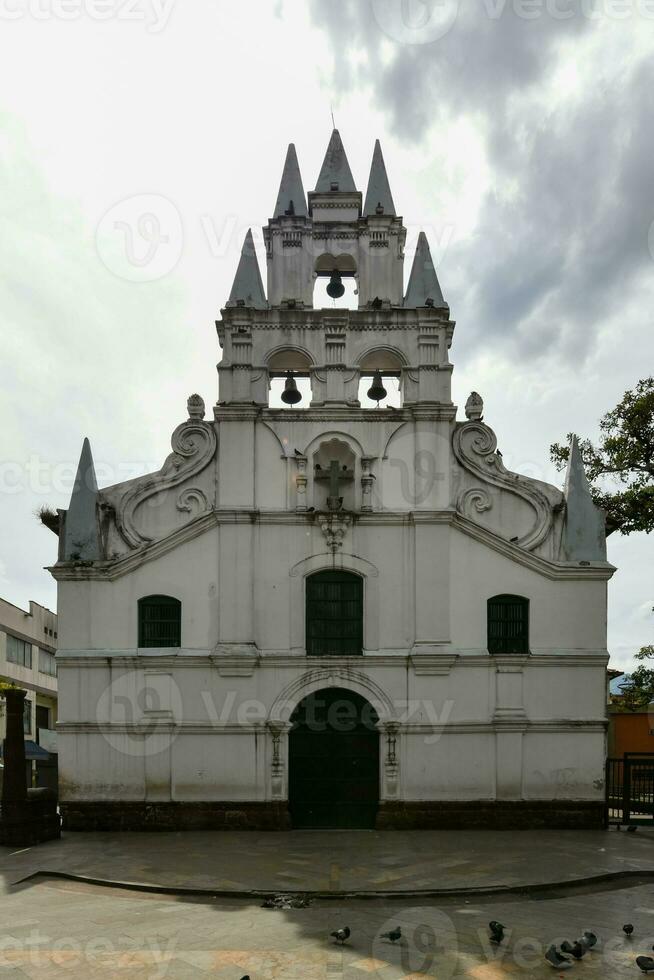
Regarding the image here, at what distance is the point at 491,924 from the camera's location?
1059 centimetres

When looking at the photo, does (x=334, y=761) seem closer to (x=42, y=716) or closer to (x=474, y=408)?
(x=474, y=408)

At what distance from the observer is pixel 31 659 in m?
47.4

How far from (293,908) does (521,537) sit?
999 centimetres

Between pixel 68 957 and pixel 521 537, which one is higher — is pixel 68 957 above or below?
below

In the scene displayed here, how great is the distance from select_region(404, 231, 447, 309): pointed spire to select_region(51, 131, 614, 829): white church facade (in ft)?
2.04

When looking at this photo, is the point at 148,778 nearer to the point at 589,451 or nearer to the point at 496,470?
the point at 496,470

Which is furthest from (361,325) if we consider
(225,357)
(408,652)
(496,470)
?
(408,652)

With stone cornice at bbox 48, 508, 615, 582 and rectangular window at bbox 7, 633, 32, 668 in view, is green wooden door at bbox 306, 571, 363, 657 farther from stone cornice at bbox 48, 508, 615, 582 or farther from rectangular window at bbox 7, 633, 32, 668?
rectangular window at bbox 7, 633, 32, 668

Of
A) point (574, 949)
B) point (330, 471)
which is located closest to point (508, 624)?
point (330, 471)

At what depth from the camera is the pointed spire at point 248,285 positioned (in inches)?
795

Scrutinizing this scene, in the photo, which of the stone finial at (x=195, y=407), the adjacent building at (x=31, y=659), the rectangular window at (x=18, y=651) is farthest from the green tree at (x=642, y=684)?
the rectangular window at (x=18, y=651)

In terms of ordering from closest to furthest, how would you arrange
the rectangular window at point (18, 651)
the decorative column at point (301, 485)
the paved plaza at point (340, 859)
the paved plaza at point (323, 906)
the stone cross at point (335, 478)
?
the paved plaza at point (323, 906)
the paved plaza at point (340, 859)
the stone cross at point (335, 478)
the decorative column at point (301, 485)
the rectangular window at point (18, 651)

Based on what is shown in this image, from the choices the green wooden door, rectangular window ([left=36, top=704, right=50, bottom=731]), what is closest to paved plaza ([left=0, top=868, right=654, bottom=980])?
the green wooden door

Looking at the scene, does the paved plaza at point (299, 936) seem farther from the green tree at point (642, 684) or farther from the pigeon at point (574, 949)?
the green tree at point (642, 684)
